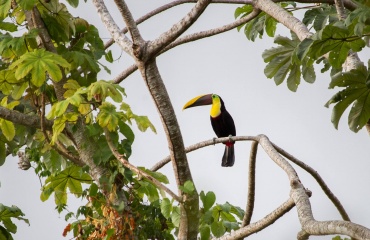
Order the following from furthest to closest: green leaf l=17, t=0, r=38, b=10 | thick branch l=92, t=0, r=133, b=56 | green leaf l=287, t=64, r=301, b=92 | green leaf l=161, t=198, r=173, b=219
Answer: green leaf l=287, t=64, r=301, b=92 < green leaf l=17, t=0, r=38, b=10 < green leaf l=161, t=198, r=173, b=219 < thick branch l=92, t=0, r=133, b=56

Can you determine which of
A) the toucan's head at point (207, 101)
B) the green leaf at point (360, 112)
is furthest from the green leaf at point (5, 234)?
the toucan's head at point (207, 101)

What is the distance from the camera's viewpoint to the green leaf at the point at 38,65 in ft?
16.6

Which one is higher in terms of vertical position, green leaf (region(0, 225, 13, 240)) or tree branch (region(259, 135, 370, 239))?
green leaf (region(0, 225, 13, 240))

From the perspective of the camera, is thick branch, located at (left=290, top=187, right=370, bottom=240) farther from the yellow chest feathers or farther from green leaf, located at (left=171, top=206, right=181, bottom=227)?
the yellow chest feathers

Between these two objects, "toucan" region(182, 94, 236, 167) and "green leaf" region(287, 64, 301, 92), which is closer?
"green leaf" region(287, 64, 301, 92)

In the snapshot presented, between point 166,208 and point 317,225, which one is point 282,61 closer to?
point 166,208

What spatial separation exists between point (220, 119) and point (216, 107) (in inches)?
10.3

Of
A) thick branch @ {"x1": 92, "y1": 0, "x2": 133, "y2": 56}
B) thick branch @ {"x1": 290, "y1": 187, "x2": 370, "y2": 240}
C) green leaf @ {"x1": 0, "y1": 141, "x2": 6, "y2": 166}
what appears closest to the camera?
thick branch @ {"x1": 290, "y1": 187, "x2": 370, "y2": 240}

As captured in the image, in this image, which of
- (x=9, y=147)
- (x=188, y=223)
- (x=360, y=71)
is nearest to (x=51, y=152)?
(x=9, y=147)

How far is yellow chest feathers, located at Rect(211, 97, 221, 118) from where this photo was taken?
336 inches

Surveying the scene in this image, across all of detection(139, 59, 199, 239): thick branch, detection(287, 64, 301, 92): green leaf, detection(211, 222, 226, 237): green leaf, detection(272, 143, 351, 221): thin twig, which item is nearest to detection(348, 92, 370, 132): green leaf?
detection(272, 143, 351, 221): thin twig

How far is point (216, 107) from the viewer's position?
8.68 meters

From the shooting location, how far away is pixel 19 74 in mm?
5055

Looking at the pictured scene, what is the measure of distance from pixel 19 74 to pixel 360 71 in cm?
204
